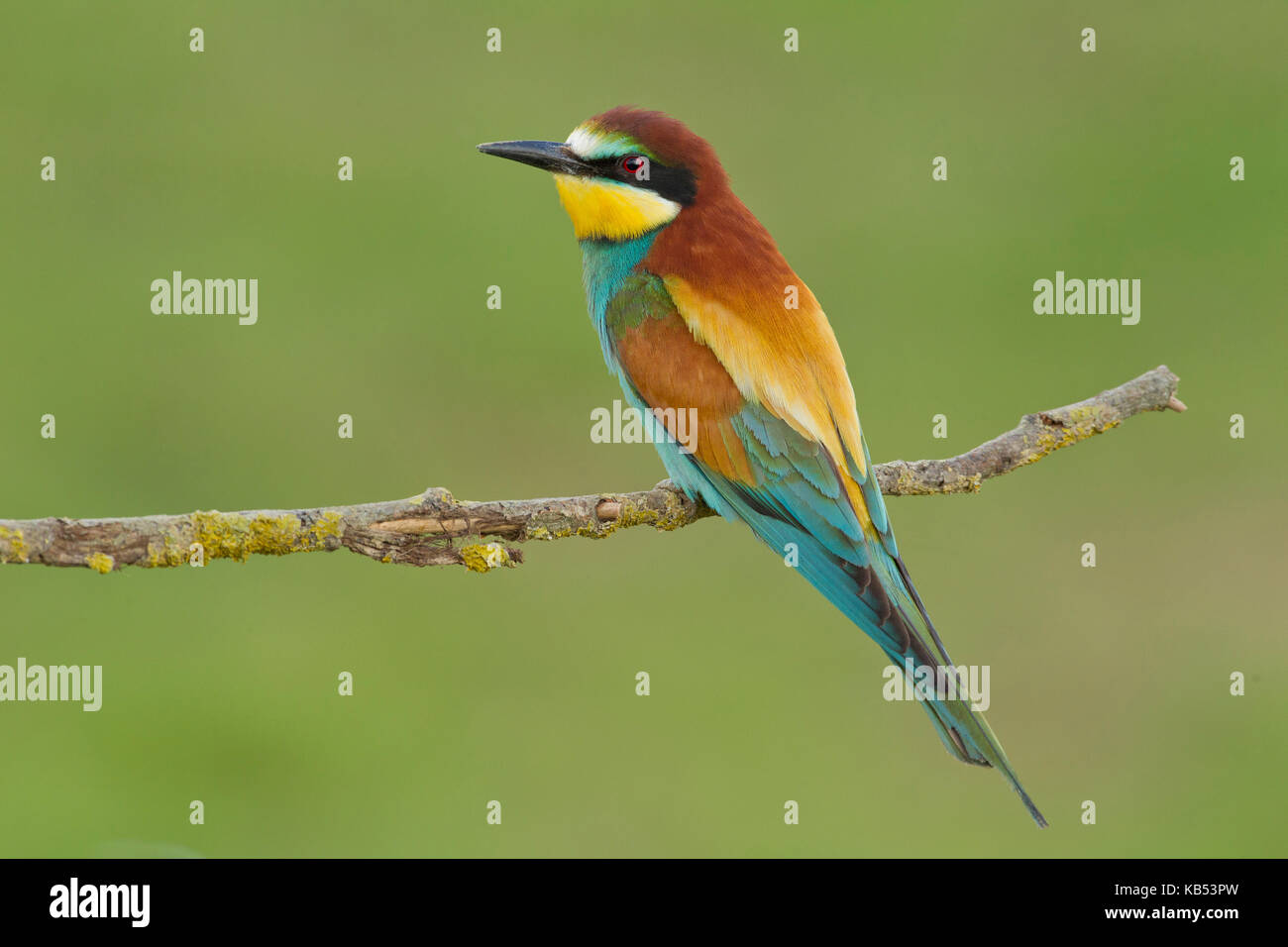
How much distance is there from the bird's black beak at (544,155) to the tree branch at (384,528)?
78cm

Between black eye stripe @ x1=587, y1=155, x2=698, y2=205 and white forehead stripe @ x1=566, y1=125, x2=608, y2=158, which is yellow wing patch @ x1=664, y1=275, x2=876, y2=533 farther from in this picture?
white forehead stripe @ x1=566, y1=125, x2=608, y2=158

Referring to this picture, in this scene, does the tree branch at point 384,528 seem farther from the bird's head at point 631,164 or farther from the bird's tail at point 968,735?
the bird's head at point 631,164

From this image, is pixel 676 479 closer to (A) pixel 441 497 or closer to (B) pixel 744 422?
(B) pixel 744 422

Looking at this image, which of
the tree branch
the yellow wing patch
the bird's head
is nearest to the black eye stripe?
the bird's head

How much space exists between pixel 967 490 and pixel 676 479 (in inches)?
23.8

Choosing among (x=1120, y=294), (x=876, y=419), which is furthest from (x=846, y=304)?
(x=1120, y=294)

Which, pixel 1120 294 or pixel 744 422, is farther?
pixel 1120 294

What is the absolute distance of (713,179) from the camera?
9.68 feet

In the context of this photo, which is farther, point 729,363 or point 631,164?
point 631,164

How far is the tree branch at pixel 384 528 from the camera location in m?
1.82

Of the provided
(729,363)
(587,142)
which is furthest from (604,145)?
(729,363)

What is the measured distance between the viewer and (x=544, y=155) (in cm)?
292

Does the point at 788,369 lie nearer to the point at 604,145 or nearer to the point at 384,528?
the point at 604,145

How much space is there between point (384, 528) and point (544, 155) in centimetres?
117
